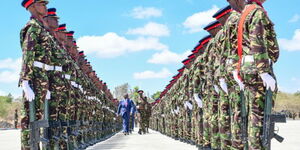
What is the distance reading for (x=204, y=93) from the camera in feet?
27.3

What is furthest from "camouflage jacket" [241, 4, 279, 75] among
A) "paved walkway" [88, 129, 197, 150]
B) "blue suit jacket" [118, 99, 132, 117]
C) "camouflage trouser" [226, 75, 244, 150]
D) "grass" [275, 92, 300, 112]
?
"grass" [275, 92, 300, 112]

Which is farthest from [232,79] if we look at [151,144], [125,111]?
[125,111]

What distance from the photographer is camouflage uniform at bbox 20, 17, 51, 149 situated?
19.6ft

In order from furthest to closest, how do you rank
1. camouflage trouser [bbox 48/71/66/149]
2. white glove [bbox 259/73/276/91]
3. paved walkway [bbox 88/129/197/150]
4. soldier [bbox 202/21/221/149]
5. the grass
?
the grass
paved walkway [bbox 88/129/197/150]
soldier [bbox 202/21/221/149]
camouflage trouser [bbox 48/71/66/149]
white glove [bbox 259/73/276/91]

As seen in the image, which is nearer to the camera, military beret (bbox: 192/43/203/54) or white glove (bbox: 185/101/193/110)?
military beret (bbox: 192/43/203/54)

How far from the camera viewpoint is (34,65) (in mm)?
6172

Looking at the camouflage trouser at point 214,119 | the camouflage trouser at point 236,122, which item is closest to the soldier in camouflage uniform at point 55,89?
the camouflage trouser at point 214,119

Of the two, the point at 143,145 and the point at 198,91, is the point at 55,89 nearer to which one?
the point at 198,91

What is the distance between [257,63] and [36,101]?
10.9ft

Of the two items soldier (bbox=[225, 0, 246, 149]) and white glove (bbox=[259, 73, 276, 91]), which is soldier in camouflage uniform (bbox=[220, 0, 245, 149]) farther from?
white glove (bbox=[259, 73, 276, 91])

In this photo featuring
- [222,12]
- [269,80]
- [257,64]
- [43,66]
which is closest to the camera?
[269,80]

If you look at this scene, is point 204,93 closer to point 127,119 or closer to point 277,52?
point 277,52

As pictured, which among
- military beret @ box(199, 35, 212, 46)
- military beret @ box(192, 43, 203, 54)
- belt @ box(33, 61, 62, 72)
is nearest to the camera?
belt @ box(33, 61, 62, 72)

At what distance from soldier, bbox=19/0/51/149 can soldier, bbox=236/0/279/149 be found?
2990 millimetres
